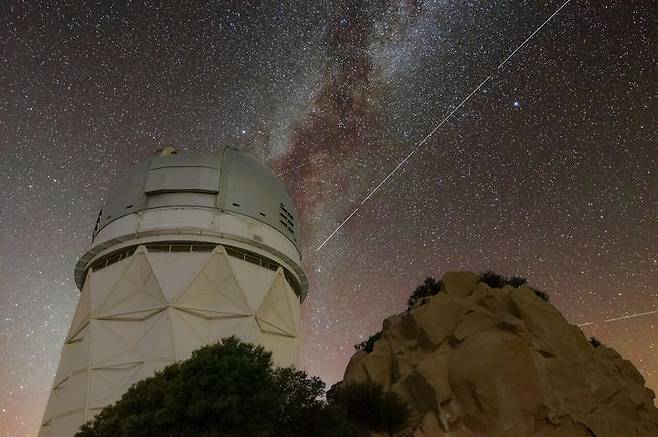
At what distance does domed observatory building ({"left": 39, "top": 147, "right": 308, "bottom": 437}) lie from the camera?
26.6 m

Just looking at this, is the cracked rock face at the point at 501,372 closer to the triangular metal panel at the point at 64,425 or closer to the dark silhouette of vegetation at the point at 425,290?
the dark silhouette of vegetation at the point at 425,290

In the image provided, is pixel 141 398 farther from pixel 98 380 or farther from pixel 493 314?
pixel 493 314

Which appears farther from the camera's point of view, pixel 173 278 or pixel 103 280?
pixel 103 280

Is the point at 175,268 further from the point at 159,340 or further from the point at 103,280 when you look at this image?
the point at 103,280

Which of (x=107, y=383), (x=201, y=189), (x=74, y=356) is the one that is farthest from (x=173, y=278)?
(x=74, y=356)

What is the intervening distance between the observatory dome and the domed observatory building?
0.07 metres

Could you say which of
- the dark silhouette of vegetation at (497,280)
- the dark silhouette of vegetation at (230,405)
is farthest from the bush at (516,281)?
the dark silhouette of vegetation at (230,405)

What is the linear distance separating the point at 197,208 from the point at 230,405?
652 inches

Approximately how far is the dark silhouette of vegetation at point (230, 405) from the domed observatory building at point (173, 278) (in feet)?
25.2

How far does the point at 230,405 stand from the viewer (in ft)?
51.5

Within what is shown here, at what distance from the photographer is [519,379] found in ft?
63.7

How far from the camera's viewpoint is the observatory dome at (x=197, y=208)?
2981 cm

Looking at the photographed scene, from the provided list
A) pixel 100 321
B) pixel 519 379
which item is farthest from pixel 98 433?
pixel 519 379

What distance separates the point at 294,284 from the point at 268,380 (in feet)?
56.1
